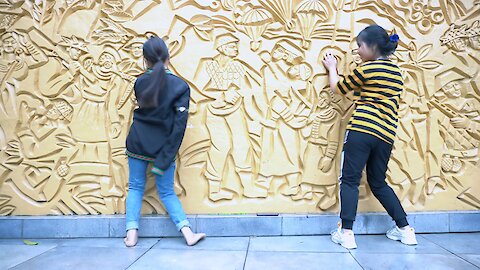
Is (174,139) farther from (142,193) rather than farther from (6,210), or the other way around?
(6,210)

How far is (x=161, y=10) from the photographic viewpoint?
250 cm

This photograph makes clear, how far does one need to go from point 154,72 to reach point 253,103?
78 centimetres

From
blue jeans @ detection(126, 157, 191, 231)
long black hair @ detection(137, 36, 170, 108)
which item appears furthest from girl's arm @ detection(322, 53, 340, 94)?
blue jeans @ detection(126, 157, 191, 231)

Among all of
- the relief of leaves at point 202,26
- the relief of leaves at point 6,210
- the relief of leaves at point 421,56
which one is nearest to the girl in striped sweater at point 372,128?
the relief of leaves at point 421,56

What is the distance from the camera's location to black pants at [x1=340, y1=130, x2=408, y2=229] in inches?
86.2

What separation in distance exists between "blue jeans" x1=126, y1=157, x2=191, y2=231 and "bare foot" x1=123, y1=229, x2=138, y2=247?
1.1 inches

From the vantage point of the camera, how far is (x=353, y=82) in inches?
88.1

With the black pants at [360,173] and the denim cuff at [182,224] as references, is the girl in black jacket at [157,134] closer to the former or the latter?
the denim cuff at [182,224]

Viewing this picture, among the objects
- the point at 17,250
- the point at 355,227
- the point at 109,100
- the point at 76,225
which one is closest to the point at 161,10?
the point at 109,100

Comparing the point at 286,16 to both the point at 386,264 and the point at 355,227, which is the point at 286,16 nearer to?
the point at 355,227

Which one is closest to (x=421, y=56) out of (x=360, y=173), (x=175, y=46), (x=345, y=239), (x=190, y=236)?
(x=360, y=173)

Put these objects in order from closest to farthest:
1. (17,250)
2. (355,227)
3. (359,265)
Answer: (359,265)
(17,250)
(355,227)

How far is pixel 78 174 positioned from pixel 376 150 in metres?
2.18

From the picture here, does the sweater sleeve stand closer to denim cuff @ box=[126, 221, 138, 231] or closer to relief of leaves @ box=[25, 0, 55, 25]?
denim cuff @ box=[126, 221, 138, 231]
